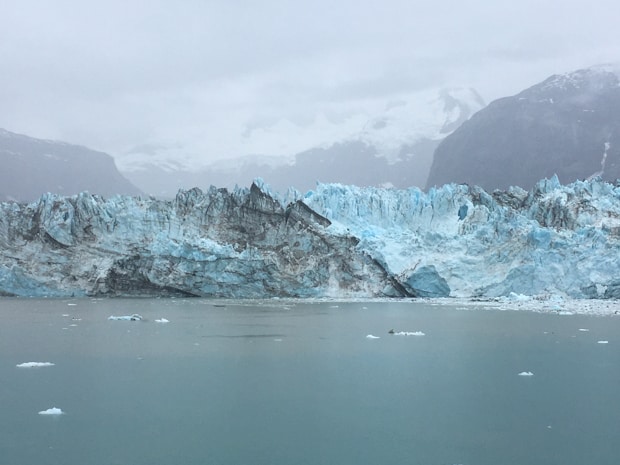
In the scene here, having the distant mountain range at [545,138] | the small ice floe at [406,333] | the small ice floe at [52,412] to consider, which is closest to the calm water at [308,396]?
the small ice floe at [52,412]

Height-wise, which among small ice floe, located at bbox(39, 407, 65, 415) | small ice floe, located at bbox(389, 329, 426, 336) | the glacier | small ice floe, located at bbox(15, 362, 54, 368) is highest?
the glacier

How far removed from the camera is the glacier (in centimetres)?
2247

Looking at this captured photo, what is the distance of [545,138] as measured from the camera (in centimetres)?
4281

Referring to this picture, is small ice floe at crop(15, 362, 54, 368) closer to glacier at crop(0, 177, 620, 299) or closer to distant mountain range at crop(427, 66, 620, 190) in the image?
glacier at crop(0, 177, 620, 299)

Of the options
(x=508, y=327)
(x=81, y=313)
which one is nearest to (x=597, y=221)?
(x=508, y=327)

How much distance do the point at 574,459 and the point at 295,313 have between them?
39.1ft

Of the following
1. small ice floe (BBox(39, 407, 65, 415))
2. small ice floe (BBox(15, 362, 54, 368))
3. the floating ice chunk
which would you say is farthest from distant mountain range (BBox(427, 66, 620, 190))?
small ice floe (BBox(39, 407, 65, 415))

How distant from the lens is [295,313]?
1645 cm

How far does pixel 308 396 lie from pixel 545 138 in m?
40.0

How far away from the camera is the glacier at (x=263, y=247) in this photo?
22469mm

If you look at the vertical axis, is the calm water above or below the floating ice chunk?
below

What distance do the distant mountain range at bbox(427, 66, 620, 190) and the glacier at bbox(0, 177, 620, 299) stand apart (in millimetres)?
17776

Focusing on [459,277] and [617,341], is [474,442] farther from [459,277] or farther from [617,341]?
[459,277]

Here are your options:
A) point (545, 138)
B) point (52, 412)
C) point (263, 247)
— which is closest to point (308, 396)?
point (52, 412)
